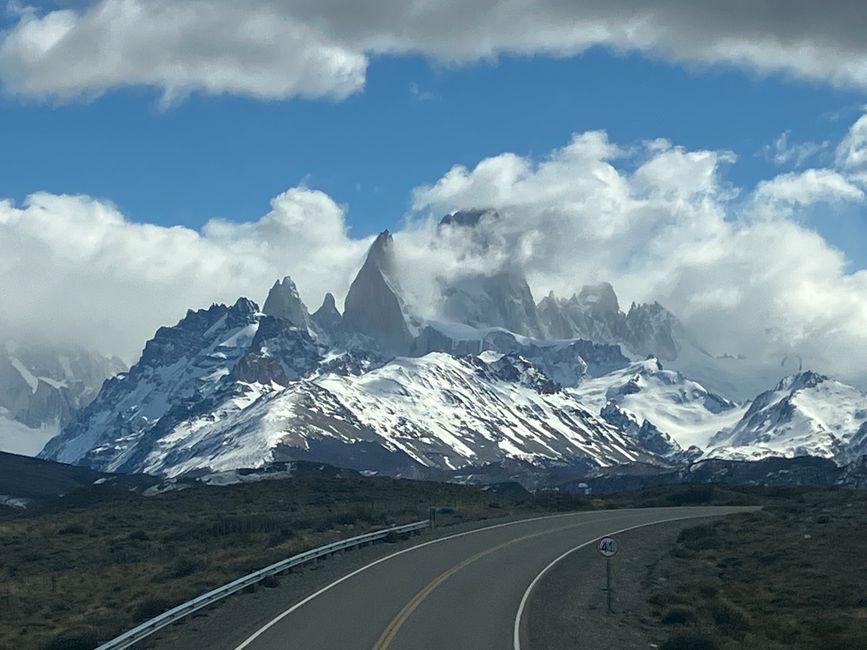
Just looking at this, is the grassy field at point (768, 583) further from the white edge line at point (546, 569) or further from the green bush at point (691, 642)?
the white edge line at point (546, 569)

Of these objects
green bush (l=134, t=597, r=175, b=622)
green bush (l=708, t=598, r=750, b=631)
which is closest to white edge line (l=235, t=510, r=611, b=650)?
green bush (l=134, t=597, r=175, b=622)

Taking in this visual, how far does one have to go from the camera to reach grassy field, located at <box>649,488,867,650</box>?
109 feet

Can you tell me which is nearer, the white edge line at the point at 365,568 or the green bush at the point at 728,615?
the white edge line at the point at 365,568

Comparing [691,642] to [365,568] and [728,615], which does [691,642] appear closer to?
[728,615]

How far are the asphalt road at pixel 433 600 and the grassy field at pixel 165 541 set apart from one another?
5164 mm

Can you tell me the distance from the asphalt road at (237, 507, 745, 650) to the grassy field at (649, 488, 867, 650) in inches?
184

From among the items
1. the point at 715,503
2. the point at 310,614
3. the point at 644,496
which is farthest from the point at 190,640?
the point at 644,496

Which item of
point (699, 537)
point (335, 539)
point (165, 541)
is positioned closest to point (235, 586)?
point (335, 539)

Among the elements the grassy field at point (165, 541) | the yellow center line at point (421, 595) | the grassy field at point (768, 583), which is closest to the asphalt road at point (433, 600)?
the yellow center line at point (421, 595)

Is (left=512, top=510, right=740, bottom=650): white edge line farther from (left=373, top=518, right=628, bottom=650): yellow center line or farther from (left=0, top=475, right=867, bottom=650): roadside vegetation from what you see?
(left=0, top=475, right=867, bottom=650): roadside vegetation

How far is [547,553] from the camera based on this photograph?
175 ft

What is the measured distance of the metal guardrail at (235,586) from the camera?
32031 millimetres

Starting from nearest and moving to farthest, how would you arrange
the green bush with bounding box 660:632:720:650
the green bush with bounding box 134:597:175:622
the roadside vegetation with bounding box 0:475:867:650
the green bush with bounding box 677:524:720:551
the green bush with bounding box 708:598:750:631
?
the green bush with bounding box 660:632:720:650, the green bush with bounding box 708:598:750:631, the roadside vegetation with bounding box 0:475:867:650, the green bush with bounding box 134:597:175:622, the green bush with bounding box 677:524:720:551

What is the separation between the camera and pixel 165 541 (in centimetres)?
6612
